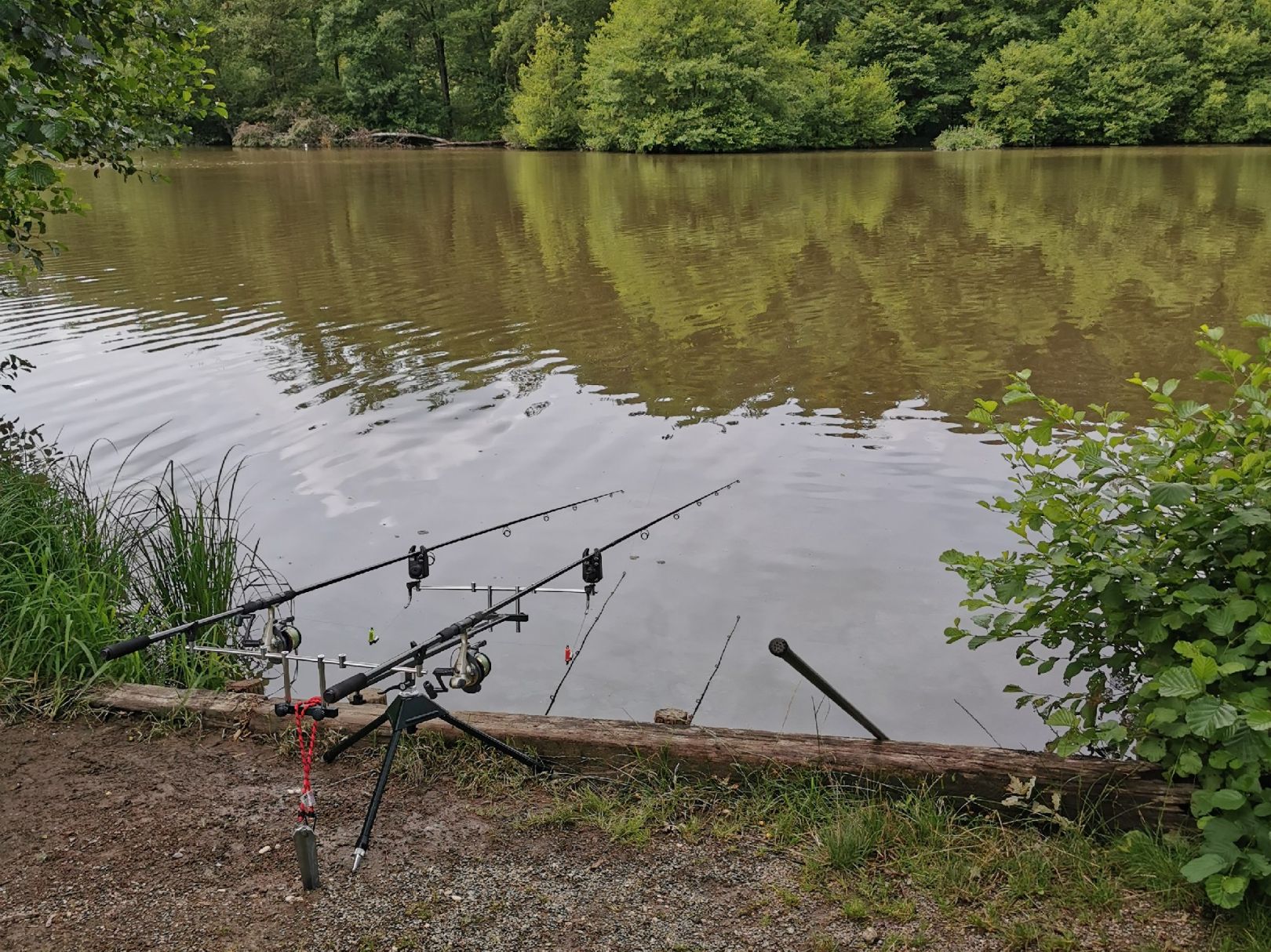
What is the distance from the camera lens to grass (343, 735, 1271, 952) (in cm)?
310

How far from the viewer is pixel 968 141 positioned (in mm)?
51188

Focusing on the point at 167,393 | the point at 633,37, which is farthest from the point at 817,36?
the point at 167,393

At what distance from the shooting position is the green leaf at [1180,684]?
302 centimetres

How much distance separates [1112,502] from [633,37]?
51.5 metres

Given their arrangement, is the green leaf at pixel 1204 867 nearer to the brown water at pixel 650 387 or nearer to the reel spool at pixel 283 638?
the brown water at pixel 650 387

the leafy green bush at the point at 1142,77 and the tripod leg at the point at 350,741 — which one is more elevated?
the leafy green bush at the point at 1142,77

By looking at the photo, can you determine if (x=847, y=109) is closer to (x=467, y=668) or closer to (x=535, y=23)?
(x=535, y=23)

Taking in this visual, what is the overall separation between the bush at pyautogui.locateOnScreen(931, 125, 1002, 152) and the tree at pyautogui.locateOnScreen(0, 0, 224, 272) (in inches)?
1949

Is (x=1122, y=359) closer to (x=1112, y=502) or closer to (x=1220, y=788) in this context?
(x=1112, y=502)

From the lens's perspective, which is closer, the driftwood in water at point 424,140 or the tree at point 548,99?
the tree at point 548,99

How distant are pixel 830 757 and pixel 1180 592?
1299 millimetres

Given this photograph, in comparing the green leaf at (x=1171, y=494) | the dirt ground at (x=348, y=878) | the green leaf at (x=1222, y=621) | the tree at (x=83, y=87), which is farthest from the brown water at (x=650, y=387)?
the tree at (x=83, y=87)

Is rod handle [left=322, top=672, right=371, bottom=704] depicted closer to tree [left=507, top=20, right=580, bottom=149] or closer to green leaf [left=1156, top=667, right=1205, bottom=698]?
green leaf [left=1156, top=667, right=1205, bottom=698]

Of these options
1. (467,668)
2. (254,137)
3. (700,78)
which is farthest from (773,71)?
(467,668)
